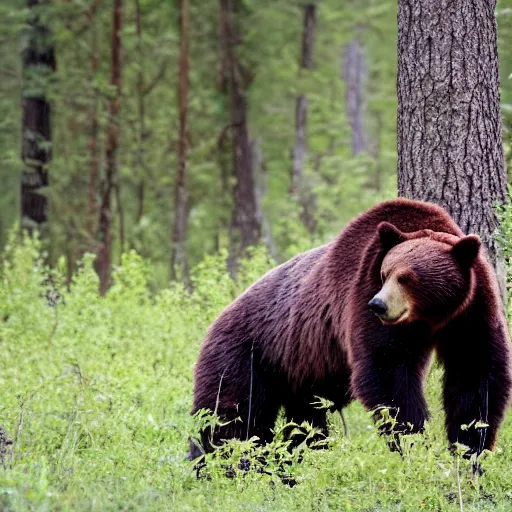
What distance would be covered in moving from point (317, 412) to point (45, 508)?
9.30 feet

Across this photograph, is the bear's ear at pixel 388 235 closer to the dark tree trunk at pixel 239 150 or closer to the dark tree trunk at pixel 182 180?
the dark tree trunk at pixel 182 180

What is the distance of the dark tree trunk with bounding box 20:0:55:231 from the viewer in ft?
55.3

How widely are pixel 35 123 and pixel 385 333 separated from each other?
13395mm

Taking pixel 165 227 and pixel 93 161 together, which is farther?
pixel 165 227

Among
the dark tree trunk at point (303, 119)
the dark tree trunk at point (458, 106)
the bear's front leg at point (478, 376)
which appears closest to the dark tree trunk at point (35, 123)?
the dark tree trunk at point (303, 119)

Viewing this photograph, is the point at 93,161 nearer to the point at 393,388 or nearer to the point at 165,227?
the point at 165,227

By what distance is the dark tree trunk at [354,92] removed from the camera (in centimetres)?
3045

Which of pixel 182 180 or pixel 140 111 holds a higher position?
pixel 140 111

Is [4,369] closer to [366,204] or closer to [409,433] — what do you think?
[409,433]

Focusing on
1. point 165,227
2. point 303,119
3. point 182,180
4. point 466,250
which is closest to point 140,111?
point 182,180

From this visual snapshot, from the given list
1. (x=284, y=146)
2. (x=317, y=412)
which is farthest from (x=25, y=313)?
(x=284, y=146)

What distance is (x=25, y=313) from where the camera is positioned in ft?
34.1

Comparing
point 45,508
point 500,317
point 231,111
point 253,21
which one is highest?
point 253,21

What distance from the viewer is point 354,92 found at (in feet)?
103
